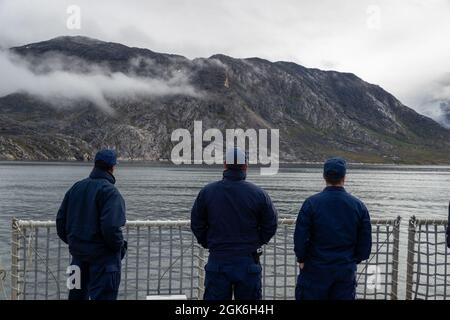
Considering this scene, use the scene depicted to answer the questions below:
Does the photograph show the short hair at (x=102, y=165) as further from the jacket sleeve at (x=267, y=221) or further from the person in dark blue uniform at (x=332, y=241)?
the person in dark blue uniform at (x=332, y=241)

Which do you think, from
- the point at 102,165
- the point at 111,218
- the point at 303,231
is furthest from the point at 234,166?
the point at 102,165

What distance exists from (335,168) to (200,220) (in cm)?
214

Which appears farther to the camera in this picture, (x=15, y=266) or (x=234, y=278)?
(x=15, y=266)

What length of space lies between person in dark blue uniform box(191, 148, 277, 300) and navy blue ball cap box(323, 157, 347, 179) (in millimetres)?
987

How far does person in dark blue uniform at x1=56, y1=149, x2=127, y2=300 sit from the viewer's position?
7.49 m

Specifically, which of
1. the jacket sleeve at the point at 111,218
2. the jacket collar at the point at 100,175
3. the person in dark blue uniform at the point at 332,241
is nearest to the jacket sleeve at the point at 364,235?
the person in dark blue uniform at the point at 332,241

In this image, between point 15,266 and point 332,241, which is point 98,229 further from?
point 332,241

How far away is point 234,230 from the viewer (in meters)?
7.28

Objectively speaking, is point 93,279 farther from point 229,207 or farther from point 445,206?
point 445,206

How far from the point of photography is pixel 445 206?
88.1 metres

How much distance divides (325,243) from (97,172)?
3.63 metres

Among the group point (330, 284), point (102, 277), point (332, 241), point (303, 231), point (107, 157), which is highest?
point (107, 157)
